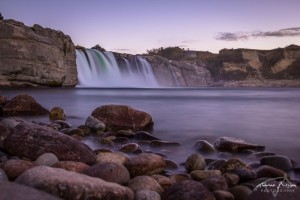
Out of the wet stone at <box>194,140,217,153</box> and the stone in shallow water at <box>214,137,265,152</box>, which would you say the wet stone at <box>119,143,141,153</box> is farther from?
the stone in shallow water at <box>214,137,265,152</box>

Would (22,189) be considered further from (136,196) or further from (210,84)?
(210,84)

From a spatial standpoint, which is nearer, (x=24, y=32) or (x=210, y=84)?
(x=24, y=32)

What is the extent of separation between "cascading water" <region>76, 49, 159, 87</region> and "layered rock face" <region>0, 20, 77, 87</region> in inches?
105

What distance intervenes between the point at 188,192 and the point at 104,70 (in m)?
45.7

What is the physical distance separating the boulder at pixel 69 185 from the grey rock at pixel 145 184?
0.45 metres

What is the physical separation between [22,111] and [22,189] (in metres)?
8.70

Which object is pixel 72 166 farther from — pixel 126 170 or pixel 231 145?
pixel 231 145

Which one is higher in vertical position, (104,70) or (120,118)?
(104,70)

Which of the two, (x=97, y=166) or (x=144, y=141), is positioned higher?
(x=97, y=166)

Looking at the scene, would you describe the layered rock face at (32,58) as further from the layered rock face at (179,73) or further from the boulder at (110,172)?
the boulder at (110,172)

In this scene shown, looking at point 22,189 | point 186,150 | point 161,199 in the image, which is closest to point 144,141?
point 186,150

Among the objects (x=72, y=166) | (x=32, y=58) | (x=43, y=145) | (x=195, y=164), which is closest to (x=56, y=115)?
(x=43, y=145)

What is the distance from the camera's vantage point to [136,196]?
9.99 ft

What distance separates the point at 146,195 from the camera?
121 inches
